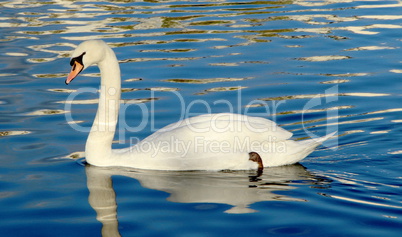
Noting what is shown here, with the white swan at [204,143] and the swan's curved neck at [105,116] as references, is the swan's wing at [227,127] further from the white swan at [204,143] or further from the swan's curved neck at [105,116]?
the swan's curved neck at [105,116]

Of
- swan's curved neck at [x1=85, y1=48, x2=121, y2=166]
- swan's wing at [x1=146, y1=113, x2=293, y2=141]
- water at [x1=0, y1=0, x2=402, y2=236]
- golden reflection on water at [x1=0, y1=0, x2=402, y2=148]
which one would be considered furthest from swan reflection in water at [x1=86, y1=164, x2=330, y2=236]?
golden reflection on water at [x1=0, y1=0, x2=402, y2=148]

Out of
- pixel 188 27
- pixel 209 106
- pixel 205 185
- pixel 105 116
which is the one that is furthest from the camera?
pixel 188 27

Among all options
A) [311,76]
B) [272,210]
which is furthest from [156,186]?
[311,76]

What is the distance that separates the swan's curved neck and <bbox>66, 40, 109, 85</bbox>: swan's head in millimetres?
155

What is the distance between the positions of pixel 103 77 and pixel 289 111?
3.05 meters

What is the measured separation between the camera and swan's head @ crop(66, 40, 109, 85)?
26.4ft

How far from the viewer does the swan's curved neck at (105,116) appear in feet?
27.2

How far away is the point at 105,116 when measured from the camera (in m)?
8.45

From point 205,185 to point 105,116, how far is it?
1529 mm

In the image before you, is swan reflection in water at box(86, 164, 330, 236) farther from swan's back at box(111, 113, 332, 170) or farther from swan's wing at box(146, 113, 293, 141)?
swan's wing at box(146, 113, 293, 141)

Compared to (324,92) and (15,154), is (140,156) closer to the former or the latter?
(15,154)

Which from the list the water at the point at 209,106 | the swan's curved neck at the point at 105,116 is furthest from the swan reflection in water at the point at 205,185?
the swan's curved neck at the point at 105,116

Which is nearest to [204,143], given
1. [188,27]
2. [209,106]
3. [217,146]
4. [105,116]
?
[217,146]

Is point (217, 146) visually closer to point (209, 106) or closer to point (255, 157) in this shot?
point (255, 157)
